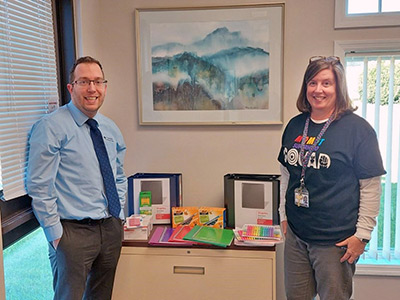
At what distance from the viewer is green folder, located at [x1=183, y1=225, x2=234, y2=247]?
2.04 m

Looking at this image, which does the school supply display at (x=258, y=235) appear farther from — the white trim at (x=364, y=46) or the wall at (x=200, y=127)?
the white trim at (x=364, y=46)

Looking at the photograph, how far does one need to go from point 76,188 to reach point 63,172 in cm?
9

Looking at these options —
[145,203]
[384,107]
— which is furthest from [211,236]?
[384,107]

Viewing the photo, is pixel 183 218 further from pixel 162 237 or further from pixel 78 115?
pixel 78 115

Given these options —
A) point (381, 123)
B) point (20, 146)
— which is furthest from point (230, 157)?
point (20, 146)

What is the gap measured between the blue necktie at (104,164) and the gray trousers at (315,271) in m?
0.86

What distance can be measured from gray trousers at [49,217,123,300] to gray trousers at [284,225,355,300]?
0.84 meters

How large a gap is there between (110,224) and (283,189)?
0.87 m

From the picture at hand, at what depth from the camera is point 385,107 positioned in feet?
7.91

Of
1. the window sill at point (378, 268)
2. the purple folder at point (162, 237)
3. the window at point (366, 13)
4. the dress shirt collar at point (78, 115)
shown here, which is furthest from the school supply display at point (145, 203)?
the window at point (366, 13)

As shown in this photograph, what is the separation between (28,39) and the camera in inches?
71.6

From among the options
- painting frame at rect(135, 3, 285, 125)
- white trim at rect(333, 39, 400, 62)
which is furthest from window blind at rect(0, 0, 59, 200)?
white trim at rect(333, 39, 400, 62)

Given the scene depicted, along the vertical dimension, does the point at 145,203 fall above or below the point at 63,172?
below

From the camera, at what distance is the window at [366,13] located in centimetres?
230
